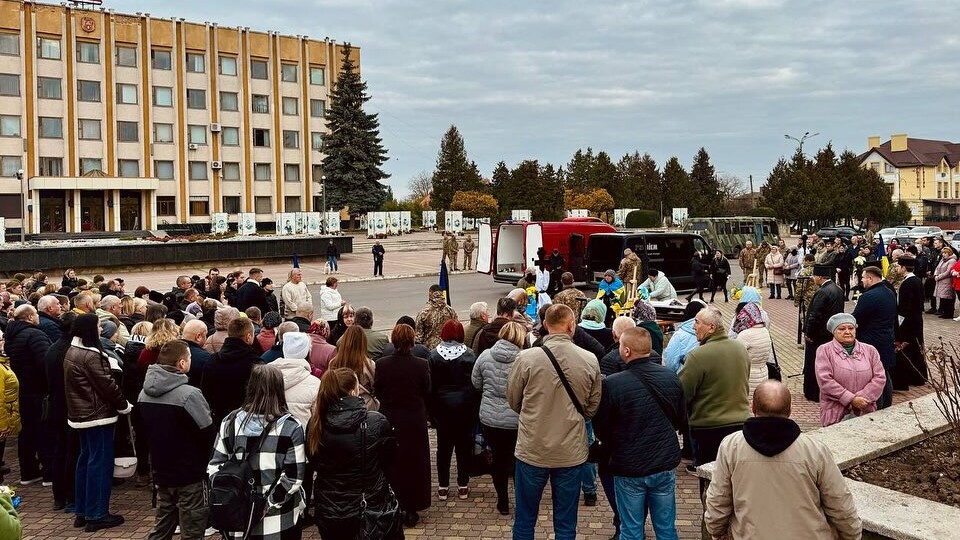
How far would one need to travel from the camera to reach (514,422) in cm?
609

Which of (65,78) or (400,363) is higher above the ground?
(65,78)

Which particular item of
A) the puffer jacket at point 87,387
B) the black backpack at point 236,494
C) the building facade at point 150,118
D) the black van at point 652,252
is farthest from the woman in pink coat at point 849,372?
the building facade at point 150,118

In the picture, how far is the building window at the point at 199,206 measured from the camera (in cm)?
6488

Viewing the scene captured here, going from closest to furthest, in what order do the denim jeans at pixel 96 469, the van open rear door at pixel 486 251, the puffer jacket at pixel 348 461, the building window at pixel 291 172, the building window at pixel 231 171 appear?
the puffer jacket at pixel 348 461, the denim jeans at pixel 96 469, the van open rear door at pixel 486 251, the building window at pixel 231 171, the building window at pixel 291 172

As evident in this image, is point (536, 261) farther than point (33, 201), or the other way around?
point (33, 201)

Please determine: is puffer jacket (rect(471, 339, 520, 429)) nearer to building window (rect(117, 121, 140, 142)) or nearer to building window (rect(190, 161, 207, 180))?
building window (rect(117, 121, 140, 142))

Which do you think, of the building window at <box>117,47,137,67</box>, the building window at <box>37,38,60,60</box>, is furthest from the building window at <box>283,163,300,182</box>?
the building window at <box>37,38,60,60</box>

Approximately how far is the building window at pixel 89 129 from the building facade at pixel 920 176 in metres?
88.3

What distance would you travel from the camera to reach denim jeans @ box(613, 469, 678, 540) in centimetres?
491

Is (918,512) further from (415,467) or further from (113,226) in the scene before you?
(113,226)

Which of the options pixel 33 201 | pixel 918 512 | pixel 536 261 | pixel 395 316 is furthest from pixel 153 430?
pixel 33 201

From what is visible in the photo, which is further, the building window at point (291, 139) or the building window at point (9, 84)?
the building window at point (291, 139)

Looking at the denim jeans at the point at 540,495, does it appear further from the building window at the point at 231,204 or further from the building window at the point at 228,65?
the building window at the point at 228,65

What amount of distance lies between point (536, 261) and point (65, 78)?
52.6 metres
